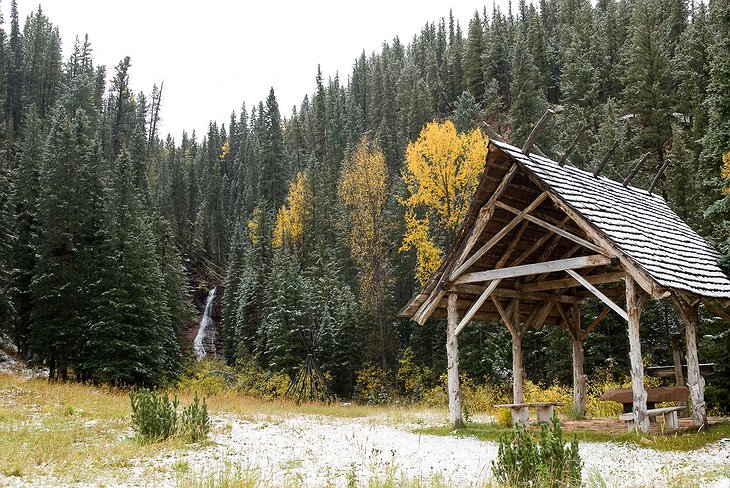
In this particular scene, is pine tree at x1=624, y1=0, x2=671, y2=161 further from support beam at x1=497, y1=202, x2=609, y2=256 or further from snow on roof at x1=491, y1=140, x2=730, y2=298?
support beam at x1=497, y1=202, x2=609, y2=256

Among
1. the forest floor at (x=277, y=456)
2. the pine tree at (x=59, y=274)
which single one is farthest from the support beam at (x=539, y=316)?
the pine tree at (x=59, y=274)

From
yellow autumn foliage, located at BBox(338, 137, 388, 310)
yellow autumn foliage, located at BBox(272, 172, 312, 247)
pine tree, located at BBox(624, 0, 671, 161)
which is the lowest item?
yellow autumn foliage, located at BBox(338, 137, 388, 310)

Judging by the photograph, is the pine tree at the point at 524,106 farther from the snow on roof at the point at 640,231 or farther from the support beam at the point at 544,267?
the support beam at the point at 544,267

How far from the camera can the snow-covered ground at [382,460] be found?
22.7ft

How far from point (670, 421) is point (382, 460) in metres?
6.34

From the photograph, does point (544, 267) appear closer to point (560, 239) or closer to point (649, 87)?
point (560, 239)

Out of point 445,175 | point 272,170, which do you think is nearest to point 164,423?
point 445,175

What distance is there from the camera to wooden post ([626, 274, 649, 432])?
34.6 ft

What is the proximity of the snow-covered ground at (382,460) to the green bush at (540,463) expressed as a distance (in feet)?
0.88

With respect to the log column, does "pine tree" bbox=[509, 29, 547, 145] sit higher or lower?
higher

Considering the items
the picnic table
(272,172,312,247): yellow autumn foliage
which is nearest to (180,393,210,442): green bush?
the picnic table

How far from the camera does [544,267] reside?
12094mm

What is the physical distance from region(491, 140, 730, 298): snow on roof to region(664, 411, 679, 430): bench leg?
2.55 metres

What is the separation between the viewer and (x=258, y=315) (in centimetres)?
4291
